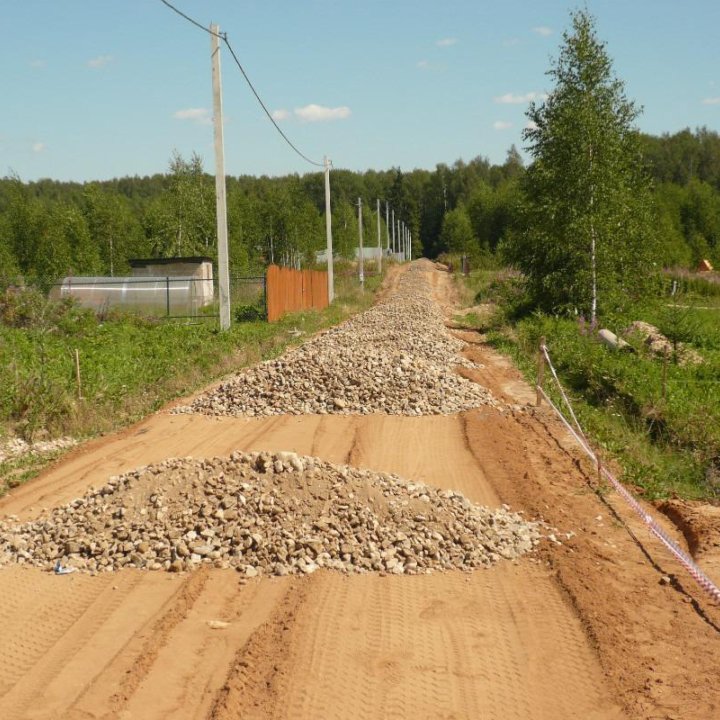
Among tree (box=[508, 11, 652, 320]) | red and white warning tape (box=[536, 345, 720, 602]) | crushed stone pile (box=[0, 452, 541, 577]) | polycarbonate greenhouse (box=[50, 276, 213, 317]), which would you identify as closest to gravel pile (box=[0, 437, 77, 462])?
crushed stone pile (box=[0, 452, 541, 577])

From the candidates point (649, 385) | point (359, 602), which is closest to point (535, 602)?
point (359, 602)

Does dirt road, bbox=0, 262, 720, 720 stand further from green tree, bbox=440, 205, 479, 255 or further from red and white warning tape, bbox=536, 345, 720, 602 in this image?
green tree, bbox=440, 205, 479, 255

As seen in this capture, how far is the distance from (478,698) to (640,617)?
1789mm

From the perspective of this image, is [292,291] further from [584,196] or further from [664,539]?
[664,539]

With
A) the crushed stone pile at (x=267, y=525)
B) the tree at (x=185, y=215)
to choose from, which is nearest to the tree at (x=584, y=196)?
the crushed stone pile at (x=267, y=525)

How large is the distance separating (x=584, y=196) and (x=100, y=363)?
47.9 feet

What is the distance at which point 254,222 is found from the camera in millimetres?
76188

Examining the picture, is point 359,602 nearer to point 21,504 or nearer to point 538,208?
point 21,504

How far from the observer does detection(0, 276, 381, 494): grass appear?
1273 centimetres

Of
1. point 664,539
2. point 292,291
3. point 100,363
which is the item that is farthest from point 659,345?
point 292,291

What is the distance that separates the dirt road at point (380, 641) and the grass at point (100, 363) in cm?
407

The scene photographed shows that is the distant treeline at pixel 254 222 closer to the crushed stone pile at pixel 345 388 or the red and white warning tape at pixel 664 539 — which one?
the crushed stone pile at pixel 345 388

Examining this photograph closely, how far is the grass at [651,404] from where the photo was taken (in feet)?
34.4

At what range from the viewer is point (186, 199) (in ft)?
170
